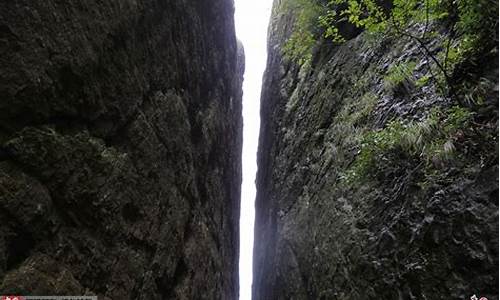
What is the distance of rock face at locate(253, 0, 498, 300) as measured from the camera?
409cm

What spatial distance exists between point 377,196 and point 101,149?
367 centimetres

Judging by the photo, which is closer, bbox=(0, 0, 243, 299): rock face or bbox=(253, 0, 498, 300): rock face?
bbox=(0, 0, 243, 299): rock face

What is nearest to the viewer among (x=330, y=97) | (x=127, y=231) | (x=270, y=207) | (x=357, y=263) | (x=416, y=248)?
(x=416, y=248)

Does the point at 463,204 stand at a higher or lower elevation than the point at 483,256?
higher

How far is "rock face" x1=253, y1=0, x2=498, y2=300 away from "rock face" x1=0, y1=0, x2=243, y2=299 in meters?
A: 2.47

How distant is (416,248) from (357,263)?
109 cm

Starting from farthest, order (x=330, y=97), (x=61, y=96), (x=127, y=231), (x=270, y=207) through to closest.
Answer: (x=270, y=207)
(x=330, y=97)
(x=127, y=231)
(x=61, y=96)

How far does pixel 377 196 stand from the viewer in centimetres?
550

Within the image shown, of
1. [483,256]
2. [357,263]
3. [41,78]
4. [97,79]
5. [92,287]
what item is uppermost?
[97,79]

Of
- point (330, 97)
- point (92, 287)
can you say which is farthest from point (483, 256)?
point (330, 97)

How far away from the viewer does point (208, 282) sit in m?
9.03

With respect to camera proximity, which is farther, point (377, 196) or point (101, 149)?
point (377, 196)

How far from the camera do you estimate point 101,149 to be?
468 cm

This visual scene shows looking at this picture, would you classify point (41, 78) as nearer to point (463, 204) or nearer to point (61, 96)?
point (61, 96)
